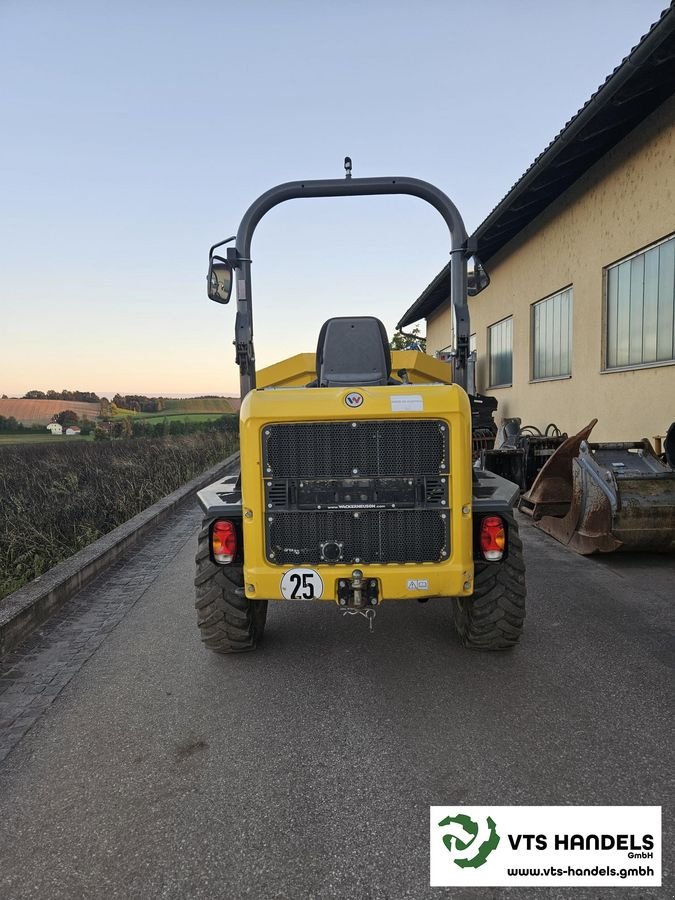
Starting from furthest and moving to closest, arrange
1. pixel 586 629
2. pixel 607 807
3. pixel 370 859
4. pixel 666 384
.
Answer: pixel 666 384 < pixel 586 629 < pixel 607 807 < pixel 370 859

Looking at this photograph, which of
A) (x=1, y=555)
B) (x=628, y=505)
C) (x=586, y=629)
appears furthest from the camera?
(x=1, y=555)

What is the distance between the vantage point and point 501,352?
1483cm

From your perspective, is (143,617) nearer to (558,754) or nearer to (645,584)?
(558,754)

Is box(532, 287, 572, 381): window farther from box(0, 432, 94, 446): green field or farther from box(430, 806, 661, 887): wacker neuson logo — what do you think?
box(0, 432, 94, 446): green field

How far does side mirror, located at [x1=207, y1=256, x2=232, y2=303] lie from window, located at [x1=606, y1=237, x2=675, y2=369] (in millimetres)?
5928

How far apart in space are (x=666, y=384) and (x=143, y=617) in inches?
257

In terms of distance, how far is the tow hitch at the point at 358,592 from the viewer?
3.16 meters

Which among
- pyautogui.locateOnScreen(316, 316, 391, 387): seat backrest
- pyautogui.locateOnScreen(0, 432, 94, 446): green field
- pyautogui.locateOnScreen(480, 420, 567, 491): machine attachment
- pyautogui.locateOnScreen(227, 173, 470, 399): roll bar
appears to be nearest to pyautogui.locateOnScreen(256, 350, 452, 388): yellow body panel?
pyautogui.locateOnScreen(316, 316, 391, 387): seat backrest

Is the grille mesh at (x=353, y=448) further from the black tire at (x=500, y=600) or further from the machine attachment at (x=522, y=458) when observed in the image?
the machine attachment at (x=522, y=458)

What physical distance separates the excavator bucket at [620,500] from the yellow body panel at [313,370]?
2.21m

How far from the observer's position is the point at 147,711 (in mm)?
3049

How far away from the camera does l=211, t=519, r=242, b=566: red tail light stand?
3.36 m

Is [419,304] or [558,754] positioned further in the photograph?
[419,304]

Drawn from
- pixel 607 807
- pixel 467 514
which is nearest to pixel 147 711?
pixel 467 514
